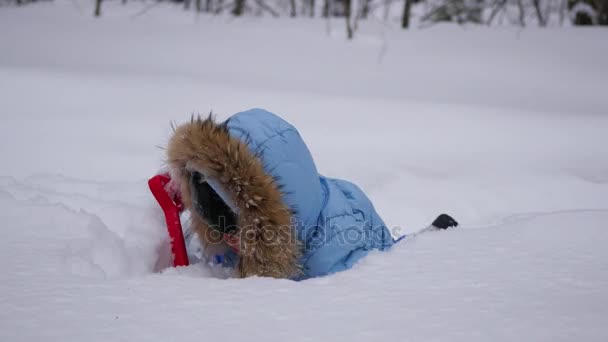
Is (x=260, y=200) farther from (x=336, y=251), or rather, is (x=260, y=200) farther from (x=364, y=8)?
(x=364, y=8)

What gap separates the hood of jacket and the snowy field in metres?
0.24

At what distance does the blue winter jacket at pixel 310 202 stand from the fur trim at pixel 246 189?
5cm

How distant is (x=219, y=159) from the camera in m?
1.45

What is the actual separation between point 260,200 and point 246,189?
5cm

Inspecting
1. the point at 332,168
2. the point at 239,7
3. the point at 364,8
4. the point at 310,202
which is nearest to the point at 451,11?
the point at 364,8

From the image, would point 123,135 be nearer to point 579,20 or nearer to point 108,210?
point 108,210

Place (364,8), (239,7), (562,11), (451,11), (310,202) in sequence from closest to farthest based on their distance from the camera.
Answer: (310,202) → (364,8) → (239,7) → (451,11) → (562,11)

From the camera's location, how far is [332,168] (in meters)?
2.88

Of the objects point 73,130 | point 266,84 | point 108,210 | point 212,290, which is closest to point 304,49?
point 266,84

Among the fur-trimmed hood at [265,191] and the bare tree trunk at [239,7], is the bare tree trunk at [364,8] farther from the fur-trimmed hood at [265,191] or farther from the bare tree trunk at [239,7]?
the fur-trimmed hood at [265,191]

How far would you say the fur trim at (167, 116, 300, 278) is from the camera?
1.45 meters

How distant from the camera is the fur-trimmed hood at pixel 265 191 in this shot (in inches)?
57.5

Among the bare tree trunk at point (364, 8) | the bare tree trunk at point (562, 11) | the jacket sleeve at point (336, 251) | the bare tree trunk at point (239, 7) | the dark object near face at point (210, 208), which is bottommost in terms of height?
the jacket sleeve at point (336, 251)

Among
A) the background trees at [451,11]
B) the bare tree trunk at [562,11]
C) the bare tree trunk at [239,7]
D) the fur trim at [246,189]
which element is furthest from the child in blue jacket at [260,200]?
the bare tree trunk at [562,11]
